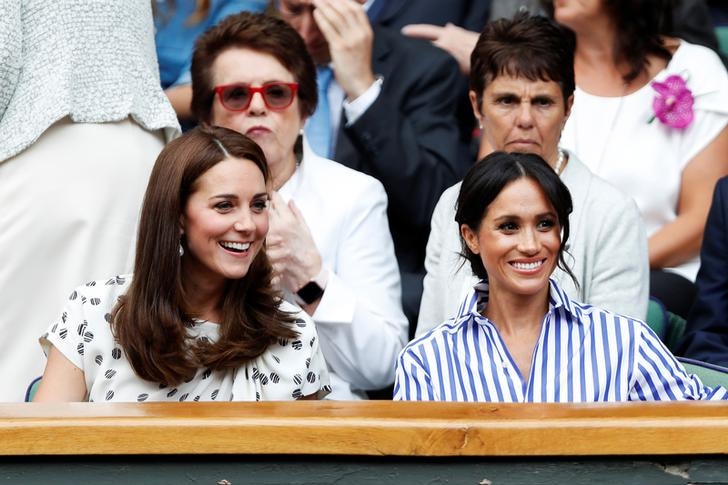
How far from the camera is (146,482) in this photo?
86.7 inches

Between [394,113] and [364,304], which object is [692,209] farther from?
[364,304]

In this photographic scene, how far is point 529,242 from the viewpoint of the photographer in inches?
107

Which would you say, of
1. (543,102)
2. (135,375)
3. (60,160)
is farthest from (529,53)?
(135,375)

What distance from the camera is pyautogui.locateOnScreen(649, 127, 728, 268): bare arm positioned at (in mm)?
3764

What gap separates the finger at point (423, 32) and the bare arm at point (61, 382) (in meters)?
1.76

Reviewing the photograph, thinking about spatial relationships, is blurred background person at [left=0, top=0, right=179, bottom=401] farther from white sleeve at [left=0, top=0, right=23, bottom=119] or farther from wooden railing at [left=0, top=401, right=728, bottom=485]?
wooden railing at [left=0, top=401, right=728, bottom=485]

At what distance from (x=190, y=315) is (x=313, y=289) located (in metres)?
0.47

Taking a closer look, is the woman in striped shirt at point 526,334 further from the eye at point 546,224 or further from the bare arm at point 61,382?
the bare arm at point 61,382

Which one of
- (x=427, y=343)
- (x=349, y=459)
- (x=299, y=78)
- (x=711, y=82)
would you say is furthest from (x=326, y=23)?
(x=349, y=459)

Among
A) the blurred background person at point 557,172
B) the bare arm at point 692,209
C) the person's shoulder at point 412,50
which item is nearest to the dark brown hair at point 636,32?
the bare arm at point 692,209

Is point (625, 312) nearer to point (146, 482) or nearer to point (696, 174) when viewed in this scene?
point (696, 174)

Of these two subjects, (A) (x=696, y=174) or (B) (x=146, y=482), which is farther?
(A) (x=696, y=174)

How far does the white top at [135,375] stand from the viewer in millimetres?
2729

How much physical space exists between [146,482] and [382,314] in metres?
1.18
